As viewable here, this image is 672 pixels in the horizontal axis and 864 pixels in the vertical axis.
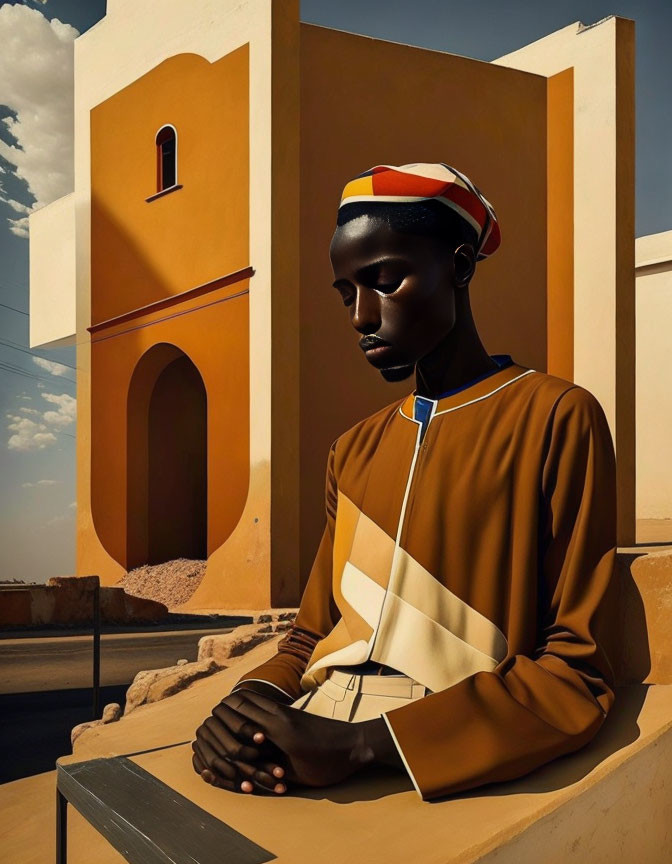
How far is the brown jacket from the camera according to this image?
1.51 m

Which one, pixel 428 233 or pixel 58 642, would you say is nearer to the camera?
pixel 428 233

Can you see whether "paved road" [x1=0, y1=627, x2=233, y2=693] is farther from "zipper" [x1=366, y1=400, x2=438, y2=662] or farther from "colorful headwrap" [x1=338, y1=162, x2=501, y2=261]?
"colorful headwrap" [x1=338, y1=162, x2=501, y2=261]

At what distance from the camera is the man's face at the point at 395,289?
5.62 feet

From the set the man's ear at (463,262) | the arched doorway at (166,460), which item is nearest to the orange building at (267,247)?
the arched doorway at (166,460)

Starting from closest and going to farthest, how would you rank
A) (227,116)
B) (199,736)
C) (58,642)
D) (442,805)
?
(442,805) < (199,736) < (58,642) < (227,116)

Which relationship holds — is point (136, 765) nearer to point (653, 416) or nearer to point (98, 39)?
point (98, 39)

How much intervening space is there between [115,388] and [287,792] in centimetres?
1064

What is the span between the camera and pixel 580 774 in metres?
1.54

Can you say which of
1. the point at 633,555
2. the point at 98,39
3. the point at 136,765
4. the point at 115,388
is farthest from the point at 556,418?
the point at 98,39

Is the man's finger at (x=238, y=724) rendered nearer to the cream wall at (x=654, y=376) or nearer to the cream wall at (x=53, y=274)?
the cream wall at (x=53, y=274)

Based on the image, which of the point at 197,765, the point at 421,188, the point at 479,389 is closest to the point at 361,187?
the point at 421,188

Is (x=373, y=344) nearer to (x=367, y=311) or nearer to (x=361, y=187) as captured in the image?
(x=367, y=311)

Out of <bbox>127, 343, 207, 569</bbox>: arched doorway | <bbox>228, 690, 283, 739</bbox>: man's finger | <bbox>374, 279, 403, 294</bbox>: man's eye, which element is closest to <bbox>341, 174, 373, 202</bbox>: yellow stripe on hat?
<bbox>374, 279, 403, 294</bbox>: man's eye

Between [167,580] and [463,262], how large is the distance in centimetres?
948
